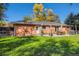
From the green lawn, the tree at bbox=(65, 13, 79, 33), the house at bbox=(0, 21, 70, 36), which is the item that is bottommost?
the green lawn

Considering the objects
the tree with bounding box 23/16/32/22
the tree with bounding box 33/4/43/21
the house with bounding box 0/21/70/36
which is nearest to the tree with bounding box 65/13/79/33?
the house with bounding box 0/21/70/36

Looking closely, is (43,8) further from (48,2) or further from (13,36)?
(13,36)

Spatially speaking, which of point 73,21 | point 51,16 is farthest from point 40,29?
point 73,21

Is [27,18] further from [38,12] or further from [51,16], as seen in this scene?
[51,16]

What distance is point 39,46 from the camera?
2969 millimetres

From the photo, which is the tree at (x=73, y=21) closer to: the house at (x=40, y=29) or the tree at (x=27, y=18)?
the house at (x=40, y=29)

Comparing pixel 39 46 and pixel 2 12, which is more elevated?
pixel 2 12

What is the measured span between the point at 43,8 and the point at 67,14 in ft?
0.91

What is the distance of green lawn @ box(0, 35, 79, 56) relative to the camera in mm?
2939

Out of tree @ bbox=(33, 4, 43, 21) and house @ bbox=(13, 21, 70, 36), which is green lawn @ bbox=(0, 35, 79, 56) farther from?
tree @ bbox=(33, 4, 43, 21)

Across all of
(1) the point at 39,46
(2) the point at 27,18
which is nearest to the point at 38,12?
(2) the point at 27,18

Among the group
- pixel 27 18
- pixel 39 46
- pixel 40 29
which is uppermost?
pixel 27 18

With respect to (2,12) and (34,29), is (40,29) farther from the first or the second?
(2,12)

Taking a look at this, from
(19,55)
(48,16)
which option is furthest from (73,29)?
(19,55)
